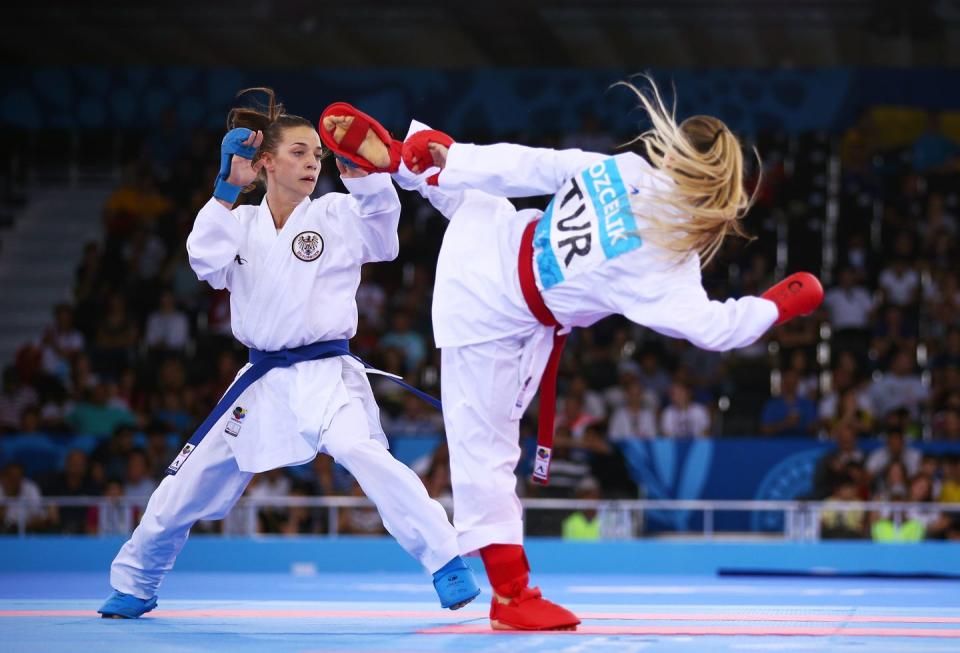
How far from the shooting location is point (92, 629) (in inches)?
142

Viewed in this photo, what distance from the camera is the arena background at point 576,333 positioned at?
25.1ft

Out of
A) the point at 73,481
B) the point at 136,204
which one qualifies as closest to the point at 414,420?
the point at 73,481

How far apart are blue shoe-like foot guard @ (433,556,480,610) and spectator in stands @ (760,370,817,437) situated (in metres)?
5.60

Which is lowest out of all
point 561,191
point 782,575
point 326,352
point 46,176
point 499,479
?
point 782,575

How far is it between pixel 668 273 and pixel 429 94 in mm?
10360

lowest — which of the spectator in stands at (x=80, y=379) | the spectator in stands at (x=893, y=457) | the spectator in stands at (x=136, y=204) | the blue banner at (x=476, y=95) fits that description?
the spectator in stands at (x=893, y=457)

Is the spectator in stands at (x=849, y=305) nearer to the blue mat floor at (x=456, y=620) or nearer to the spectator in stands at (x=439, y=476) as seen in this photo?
the spectator in stands at (x=439, y=476)

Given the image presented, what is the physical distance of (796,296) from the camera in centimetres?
340

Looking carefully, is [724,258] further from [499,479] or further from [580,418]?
[499,479]

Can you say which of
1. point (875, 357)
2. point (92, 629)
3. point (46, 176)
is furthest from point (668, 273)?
point (46, 176)

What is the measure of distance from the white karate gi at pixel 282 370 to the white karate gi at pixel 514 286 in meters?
0.32

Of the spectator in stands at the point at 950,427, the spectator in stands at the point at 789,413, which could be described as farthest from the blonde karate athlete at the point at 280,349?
the spectator in stands at the point at 950,427

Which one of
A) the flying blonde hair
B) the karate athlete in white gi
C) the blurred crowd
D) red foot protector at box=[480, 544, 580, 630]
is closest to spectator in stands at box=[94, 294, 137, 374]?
the blurred crowd

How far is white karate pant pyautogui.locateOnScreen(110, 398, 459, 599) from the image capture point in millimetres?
3773
